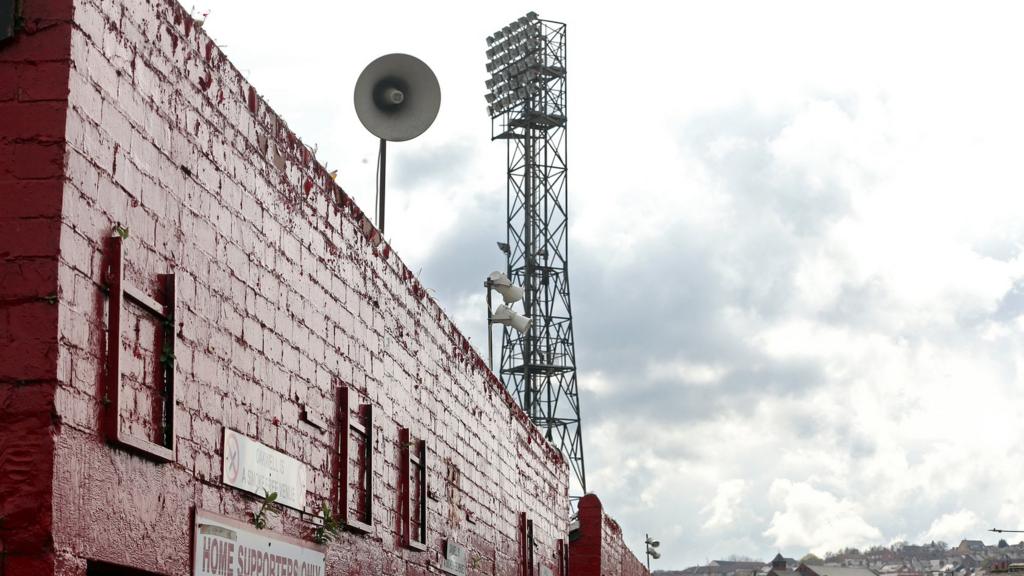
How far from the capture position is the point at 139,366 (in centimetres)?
778

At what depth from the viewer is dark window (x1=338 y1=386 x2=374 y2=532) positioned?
11.7m

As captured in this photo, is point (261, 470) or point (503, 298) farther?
point (503, 298)

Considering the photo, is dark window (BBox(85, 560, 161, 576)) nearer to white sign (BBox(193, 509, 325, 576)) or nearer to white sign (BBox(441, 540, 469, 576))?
white sign (BBox(193, 509, 325, 576))

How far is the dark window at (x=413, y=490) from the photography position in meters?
13.8

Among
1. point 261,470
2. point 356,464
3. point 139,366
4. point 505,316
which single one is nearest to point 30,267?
point 139,366

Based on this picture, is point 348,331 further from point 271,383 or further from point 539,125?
point 539,125

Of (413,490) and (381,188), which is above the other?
(381,188)

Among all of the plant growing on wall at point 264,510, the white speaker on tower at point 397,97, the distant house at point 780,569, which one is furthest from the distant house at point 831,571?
the plant growing on wall at point 264,510

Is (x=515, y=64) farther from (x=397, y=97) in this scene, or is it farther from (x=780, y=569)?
(x=780, y=569)

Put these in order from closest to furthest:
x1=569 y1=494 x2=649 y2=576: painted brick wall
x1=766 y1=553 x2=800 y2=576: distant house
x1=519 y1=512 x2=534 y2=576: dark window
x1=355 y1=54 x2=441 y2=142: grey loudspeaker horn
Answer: x1=355 y1=54 x2=441 y2=142: grey loudspeaker horn, x1=519 y1=512 x2=534 y2=576: dark window, x1=569 y1=494 x2=649 y2=576: painted brick wall, x1=766 y1=553 x2=800 y2=576: distant house

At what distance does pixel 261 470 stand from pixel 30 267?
325cm

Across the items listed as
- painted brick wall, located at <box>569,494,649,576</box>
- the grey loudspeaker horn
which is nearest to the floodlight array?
painted brick wall, located at <box>569,494,649,576</box>

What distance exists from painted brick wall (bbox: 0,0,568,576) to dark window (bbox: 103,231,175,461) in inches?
2.0

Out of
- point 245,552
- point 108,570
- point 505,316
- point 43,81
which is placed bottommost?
point 108,570
